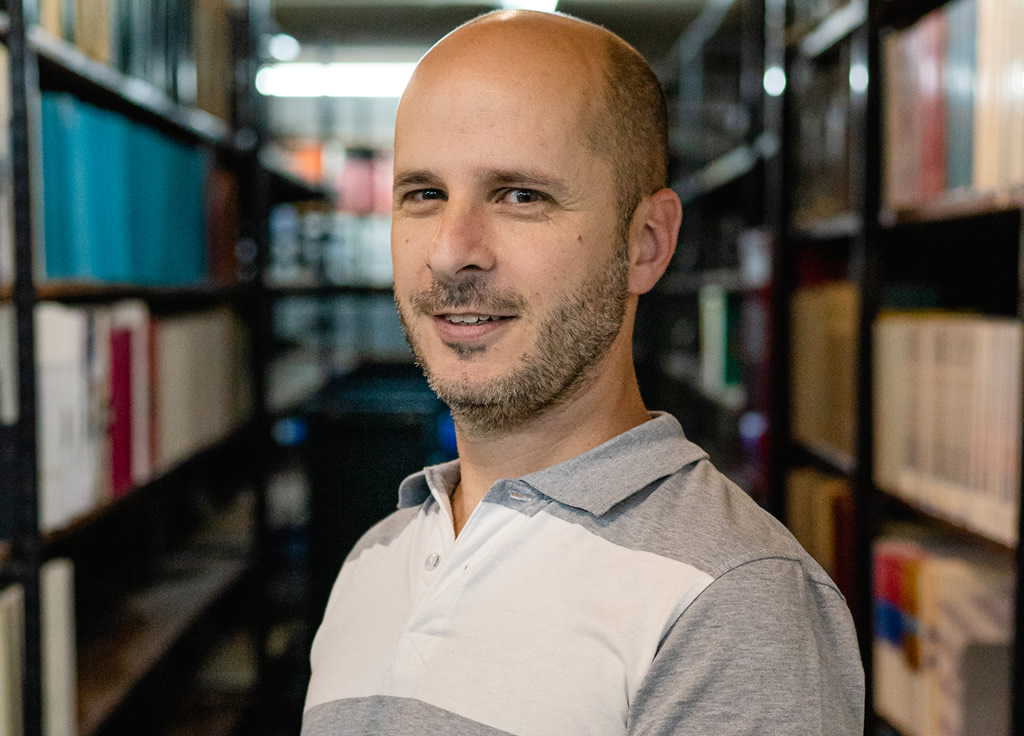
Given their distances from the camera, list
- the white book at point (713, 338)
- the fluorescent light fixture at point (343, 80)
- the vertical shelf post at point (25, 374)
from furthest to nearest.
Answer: the fluorescent light fixture at point (343, 80)
the white book at point (713, 338)
the vertical shelf post at point (25, 374)

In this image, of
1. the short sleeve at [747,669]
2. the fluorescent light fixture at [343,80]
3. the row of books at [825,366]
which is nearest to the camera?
the short sleeve at [747,669]

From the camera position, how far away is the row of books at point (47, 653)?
1518 millimetres

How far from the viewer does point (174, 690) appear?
8.93 feet

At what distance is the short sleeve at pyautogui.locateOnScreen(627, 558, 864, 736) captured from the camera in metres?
0.67

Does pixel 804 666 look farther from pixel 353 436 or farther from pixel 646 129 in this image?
pixel 353 436

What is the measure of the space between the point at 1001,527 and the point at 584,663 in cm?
109

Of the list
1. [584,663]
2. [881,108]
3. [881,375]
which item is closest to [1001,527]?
[881,375]

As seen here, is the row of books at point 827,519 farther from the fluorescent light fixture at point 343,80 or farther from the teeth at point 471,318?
the fluorescent light fixture at point 343,80

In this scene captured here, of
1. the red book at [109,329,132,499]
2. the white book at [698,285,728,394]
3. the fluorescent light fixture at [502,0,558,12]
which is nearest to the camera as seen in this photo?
the red book at [109,329,132,499]

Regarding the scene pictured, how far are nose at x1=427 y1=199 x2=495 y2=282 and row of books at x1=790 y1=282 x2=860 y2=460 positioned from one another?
147 cm

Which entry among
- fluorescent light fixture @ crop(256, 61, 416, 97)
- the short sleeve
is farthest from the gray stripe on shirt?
fluorescent light fixture @ crop(256, 61, 416, 97)

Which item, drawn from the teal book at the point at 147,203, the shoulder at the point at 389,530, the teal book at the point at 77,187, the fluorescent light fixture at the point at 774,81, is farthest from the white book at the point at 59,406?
the fluorescent light fixture at the point at 774,81

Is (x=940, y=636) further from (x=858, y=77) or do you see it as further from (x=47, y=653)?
(x=47, y=653)

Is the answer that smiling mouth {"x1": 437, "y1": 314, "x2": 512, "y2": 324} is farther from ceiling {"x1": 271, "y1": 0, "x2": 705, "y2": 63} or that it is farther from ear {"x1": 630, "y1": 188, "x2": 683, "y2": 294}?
ceiling {"x1": 271, "y1": 0, "x2": 705, "y2": 63}
